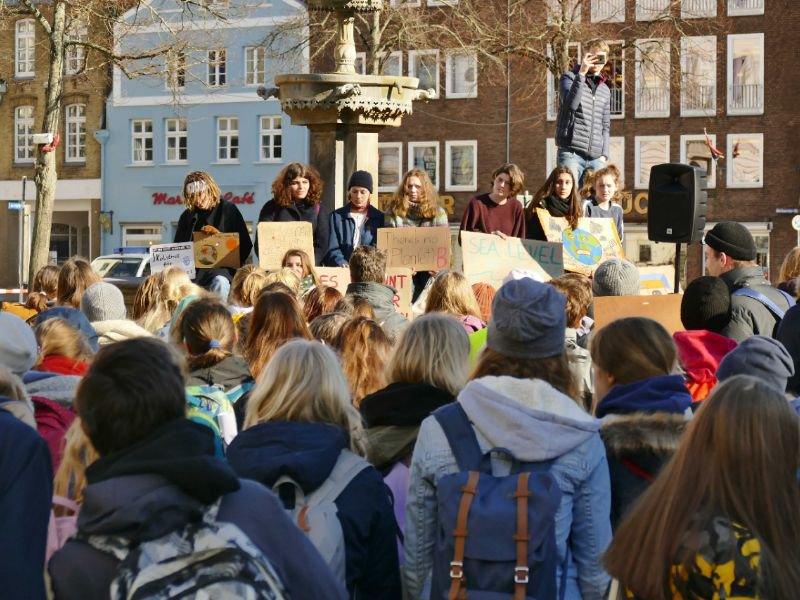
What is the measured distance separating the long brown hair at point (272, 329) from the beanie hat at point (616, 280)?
2603 mm

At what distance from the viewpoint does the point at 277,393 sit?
4.52 meters

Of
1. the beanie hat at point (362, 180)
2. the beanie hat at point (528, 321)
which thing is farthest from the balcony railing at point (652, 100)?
the beanie hat at point (528, 321)

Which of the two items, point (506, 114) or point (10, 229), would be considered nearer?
point (506, 114)

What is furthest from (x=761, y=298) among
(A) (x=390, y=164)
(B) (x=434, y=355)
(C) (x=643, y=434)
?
(A) (x=390, y=164)

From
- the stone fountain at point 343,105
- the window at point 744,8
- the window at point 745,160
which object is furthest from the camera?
the window at point 745,160

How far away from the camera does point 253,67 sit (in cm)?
5478

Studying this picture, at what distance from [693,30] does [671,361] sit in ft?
155

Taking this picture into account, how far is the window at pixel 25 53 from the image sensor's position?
187 feet

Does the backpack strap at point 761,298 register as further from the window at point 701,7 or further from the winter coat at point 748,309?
the window at point 701,7

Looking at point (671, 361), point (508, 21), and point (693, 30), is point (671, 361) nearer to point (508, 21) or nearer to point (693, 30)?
point (508, 21)

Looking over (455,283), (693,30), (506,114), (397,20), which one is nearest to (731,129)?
(693,30)

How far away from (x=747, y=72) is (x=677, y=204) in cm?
4076

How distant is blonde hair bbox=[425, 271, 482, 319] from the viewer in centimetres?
814

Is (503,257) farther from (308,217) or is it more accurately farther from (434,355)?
(434,355)
